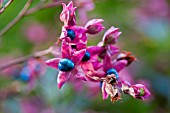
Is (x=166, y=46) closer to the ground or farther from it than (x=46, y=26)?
closer to the ground

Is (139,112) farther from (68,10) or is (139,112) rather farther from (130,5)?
(68,10)

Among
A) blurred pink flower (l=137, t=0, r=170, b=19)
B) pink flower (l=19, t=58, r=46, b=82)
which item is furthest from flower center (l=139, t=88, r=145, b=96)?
blurred pink flower (l=137, t=0, r=170, b=19)

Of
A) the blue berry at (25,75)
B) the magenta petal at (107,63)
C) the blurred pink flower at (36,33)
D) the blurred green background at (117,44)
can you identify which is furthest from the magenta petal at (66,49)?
the blurred pink flower at (36,33)

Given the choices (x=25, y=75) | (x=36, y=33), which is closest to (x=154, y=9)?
(x=36, y=33)

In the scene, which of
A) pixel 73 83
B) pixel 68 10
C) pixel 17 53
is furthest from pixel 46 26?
pixel 68 10

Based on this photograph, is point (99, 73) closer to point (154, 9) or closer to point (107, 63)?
point (107, 63)

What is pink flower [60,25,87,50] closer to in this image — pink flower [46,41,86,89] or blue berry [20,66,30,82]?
pink flower [46,41,86,89]

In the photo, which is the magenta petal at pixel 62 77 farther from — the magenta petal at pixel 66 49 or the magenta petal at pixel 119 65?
the magenta petal at pixel 119 65
